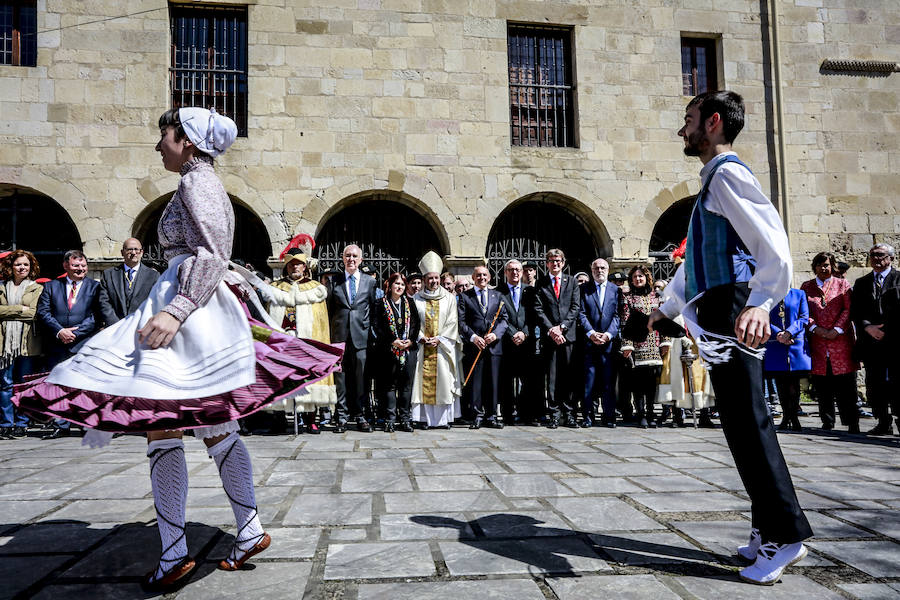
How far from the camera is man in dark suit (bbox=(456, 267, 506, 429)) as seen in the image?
24.7 feet

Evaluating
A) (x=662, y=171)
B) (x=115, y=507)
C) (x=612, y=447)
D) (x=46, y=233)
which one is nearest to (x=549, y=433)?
(x=612, y=447)

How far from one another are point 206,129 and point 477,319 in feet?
17.8

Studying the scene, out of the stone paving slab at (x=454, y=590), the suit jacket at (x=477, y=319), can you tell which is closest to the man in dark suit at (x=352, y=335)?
the suit jacket at (x=477, y=319)

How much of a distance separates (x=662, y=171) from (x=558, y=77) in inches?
98.6

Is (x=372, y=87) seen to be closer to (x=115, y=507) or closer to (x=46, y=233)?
(x=46, y=233)

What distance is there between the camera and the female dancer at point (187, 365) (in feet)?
6.96

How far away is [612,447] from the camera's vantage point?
5586 millimetres

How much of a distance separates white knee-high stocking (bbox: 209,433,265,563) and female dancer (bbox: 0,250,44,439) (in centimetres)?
566

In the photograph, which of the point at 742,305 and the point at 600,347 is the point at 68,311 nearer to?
the point at 600,347

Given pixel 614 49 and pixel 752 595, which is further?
pixel 614 49

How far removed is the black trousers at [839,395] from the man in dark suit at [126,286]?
7909 mm

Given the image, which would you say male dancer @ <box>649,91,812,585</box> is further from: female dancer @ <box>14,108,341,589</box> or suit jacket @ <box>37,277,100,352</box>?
suit jacket @ <box>37,277,100,352</box>

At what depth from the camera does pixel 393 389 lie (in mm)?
7285

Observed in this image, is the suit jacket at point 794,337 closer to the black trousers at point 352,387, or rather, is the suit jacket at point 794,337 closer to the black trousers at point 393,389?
the black trousers at point 393,389
